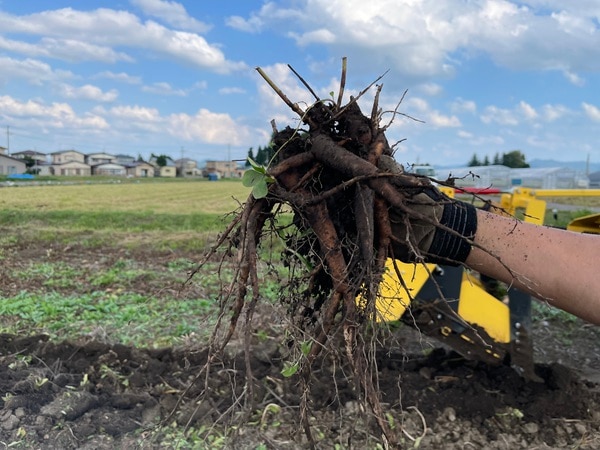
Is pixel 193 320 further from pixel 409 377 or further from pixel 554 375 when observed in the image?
pixel 554 375

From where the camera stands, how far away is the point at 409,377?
339cm

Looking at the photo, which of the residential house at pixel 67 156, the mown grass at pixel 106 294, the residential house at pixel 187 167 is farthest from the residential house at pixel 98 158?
the mown grass at pixel 106 294

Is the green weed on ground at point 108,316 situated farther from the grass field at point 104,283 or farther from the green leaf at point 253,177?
the green leaf at point 253,177

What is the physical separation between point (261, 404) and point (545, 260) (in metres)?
1.81

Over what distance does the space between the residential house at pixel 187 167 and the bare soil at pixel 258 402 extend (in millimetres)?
96110

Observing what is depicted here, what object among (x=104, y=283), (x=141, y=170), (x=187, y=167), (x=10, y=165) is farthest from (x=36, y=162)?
(x=104, y=283)

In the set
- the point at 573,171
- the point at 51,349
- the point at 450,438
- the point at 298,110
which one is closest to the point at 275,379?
the point at 450,438

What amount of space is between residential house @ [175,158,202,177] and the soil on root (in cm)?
9612

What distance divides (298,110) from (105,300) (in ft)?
12.7

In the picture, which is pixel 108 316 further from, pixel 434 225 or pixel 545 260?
pixel 545 260

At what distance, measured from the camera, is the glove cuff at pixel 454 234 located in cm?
191

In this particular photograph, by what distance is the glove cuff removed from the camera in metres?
1.91

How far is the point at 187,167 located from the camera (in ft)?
350

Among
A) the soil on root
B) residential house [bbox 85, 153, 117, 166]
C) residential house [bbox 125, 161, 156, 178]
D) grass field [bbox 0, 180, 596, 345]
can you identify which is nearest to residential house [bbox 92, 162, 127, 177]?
residential house [bbox 125, 161, 156, 178]
